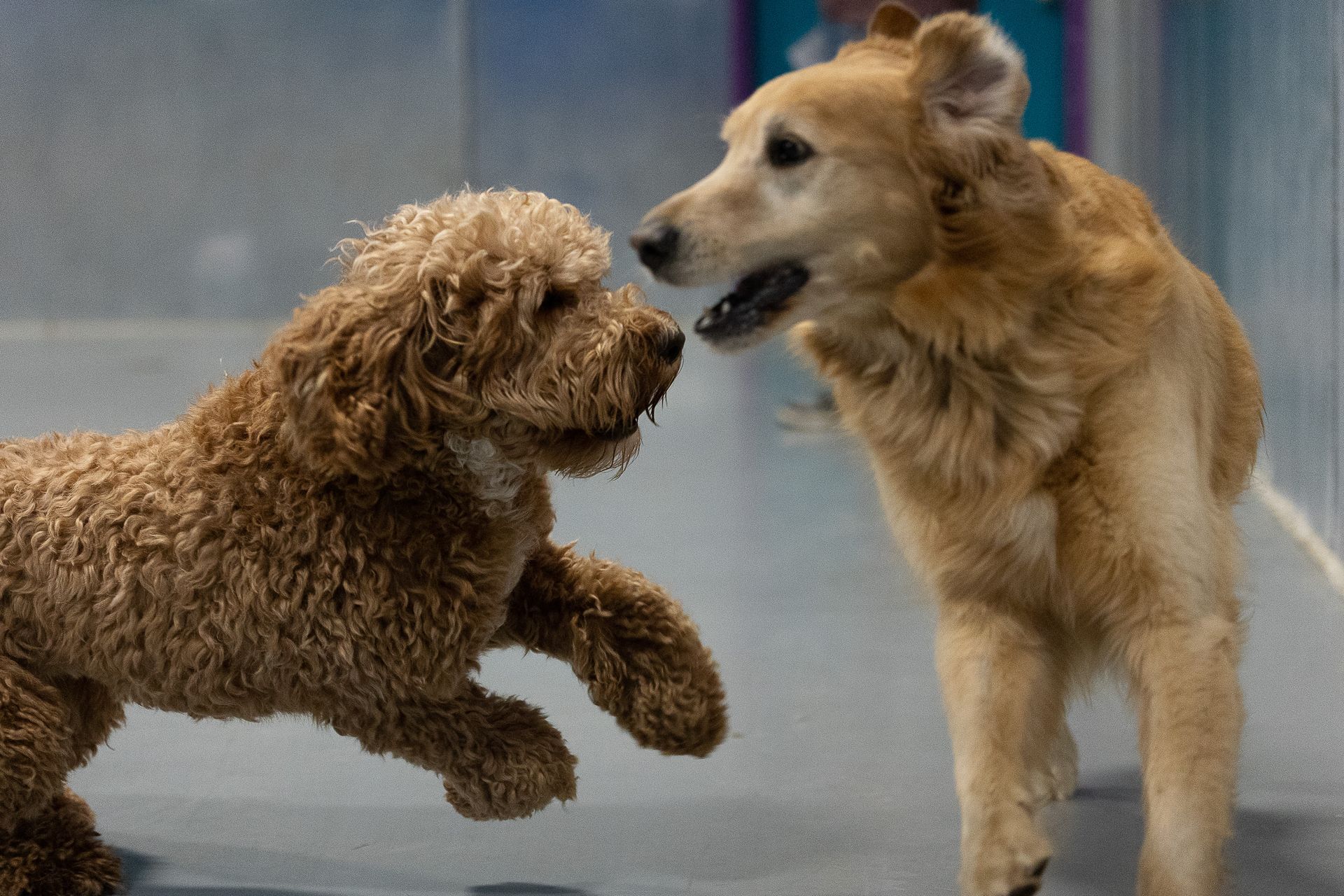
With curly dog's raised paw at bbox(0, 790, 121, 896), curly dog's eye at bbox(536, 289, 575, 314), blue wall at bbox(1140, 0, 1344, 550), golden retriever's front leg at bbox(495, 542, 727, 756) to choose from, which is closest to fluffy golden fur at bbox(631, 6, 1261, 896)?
curly dog's eye at bbox(536, 289, 575, 314)

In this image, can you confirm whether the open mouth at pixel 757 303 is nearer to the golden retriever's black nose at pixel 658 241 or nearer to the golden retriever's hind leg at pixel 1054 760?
the golden retriever's black nose at pixel 658 241

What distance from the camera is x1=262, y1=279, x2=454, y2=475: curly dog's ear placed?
5.71 ft

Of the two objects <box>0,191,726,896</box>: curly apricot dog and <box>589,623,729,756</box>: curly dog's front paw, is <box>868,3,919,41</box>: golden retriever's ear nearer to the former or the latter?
<box>0,191,726,896</box>: curly apricot dog

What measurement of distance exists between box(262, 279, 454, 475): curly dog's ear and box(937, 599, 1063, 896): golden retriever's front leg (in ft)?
2.52

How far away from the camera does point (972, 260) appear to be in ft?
6.26

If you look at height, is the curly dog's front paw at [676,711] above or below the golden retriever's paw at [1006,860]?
above

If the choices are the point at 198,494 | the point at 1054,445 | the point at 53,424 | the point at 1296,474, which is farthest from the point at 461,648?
the point at 53,424

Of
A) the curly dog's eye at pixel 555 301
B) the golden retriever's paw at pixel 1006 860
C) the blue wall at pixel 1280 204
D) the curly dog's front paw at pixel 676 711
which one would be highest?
the blue wall at pixel 1280 204

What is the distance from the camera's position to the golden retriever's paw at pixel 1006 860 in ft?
5.75

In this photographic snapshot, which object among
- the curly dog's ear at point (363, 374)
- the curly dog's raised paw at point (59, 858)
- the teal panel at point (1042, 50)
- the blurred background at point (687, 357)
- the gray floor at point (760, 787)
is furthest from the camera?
the teal panel at point (1042, 50)

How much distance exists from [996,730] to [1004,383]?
17.8 inches

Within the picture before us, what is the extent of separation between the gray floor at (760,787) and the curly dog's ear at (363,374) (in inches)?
27.1

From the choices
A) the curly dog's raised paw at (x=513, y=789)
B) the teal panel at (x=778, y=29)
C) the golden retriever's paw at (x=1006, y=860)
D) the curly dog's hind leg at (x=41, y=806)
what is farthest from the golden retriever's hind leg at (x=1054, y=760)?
the teal panel at (x=778, y=29)

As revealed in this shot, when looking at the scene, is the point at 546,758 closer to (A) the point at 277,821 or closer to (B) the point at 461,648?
(B) the point at 461,648
